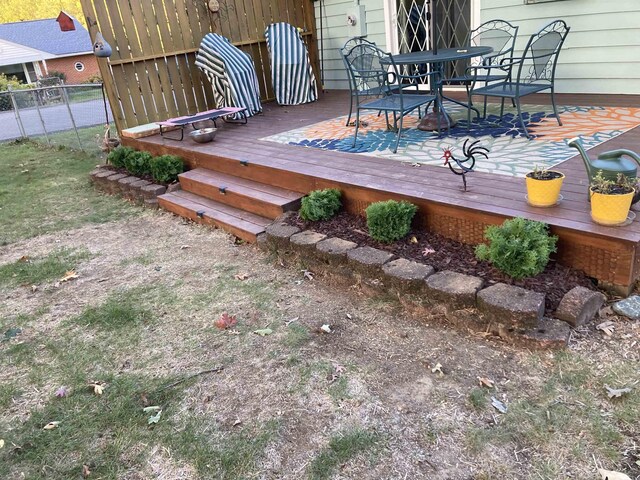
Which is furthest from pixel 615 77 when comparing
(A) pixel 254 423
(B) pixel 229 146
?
(A) pixel 254 423

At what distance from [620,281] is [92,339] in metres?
2.66

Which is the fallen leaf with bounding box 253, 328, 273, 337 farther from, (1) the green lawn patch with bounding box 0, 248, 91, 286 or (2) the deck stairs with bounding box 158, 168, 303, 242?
(1) the green lawn patch with bounding box 0, 248, 91, 286

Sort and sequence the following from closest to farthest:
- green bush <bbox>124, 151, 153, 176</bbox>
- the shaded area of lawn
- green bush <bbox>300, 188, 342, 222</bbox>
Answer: green bush <bbox>300, 188, 342, 222</bbox> < the shaded area of lawn < green bush <bbox>124, 151, 153, 176</bbox>

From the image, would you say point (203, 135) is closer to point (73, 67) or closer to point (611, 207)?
point (611, 207)

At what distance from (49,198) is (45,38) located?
34.3 metres

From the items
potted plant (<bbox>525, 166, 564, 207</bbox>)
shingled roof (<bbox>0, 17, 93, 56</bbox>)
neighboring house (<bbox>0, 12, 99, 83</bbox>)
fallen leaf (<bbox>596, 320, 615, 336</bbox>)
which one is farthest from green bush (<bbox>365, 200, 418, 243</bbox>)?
shingled roof (<bbox>0, 17, 93, 56</bbox>)

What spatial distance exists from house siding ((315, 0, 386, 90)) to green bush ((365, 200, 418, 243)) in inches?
170

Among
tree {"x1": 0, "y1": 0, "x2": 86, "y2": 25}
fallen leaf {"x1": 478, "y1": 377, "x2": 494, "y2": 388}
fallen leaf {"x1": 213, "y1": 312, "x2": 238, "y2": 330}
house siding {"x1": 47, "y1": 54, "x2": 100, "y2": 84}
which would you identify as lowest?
fallen leaf {"x1": 478, "y1": 377, "x2": 494, "y2": 388}

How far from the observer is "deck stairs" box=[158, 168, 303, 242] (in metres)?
3.69

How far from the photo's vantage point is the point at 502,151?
3.49 m

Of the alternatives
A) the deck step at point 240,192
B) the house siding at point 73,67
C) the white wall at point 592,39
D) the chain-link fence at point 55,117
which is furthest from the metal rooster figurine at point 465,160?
the house siding at point 73,67

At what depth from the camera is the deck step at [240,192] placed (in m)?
3.67

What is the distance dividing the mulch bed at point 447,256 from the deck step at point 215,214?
1.41 feet

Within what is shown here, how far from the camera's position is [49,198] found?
213 inches
